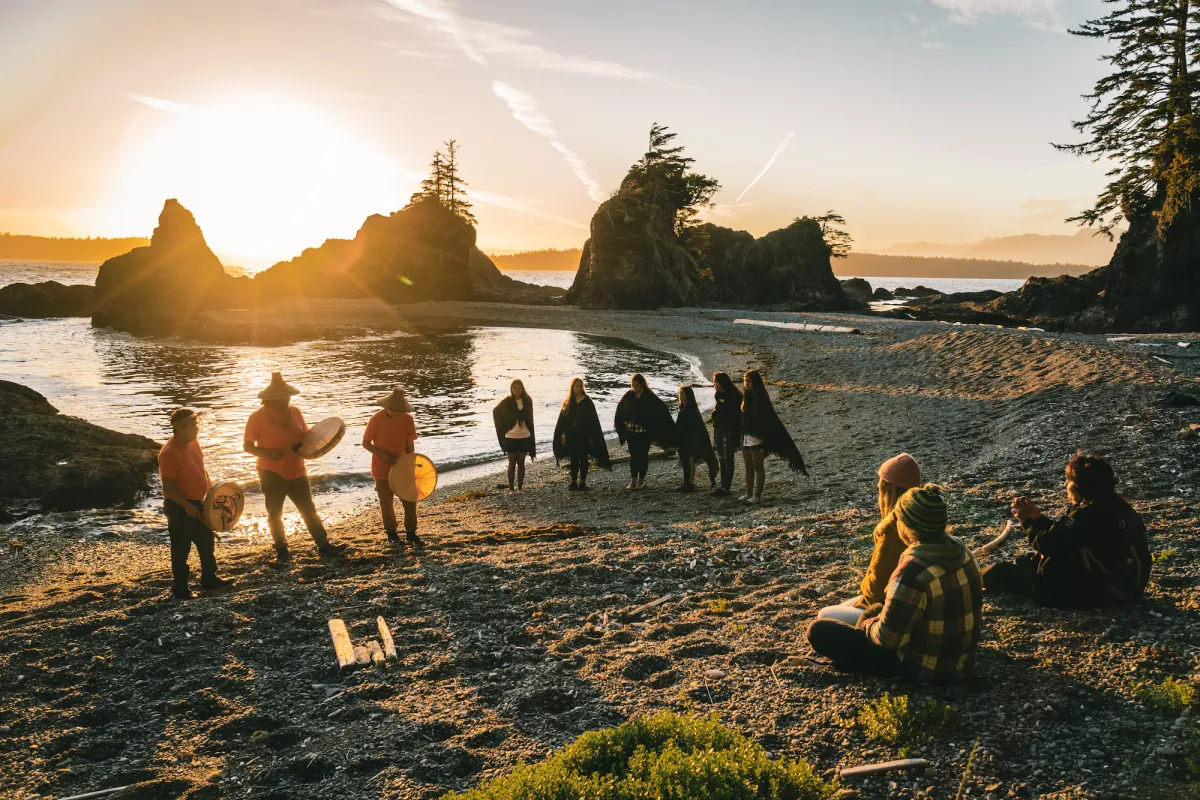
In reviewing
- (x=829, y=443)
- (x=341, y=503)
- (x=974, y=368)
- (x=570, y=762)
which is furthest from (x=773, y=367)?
(x=570, y=762)

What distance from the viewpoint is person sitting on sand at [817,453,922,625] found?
5.38 metres

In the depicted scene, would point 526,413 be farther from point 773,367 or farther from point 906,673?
point 773,367

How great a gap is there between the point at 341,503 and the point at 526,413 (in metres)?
4.41

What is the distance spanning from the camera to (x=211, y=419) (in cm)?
2281

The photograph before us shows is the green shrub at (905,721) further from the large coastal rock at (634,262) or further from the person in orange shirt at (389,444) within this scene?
the large coastal rock at (634,262)

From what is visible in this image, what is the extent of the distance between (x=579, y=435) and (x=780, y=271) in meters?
67.1

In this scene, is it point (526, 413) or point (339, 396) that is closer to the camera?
point (526, 413)

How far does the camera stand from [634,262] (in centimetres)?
6969

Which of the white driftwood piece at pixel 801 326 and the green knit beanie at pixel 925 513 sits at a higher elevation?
the white driftwood piece at pixel 801 326

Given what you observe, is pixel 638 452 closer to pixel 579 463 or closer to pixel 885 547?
pixel 579 463

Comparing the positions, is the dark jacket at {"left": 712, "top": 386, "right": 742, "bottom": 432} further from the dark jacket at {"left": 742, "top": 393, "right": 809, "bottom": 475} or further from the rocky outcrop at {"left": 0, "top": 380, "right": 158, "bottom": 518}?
the rocky outcrop at {"left": 0, "top": 380, "right": 158, "bottom": 518}

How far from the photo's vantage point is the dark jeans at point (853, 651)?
506cm

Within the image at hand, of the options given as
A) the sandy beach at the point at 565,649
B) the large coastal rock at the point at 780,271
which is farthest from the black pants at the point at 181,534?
the large coastal rock at the point at 780,271

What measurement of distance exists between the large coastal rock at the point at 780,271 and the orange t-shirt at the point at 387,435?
66.8 m
